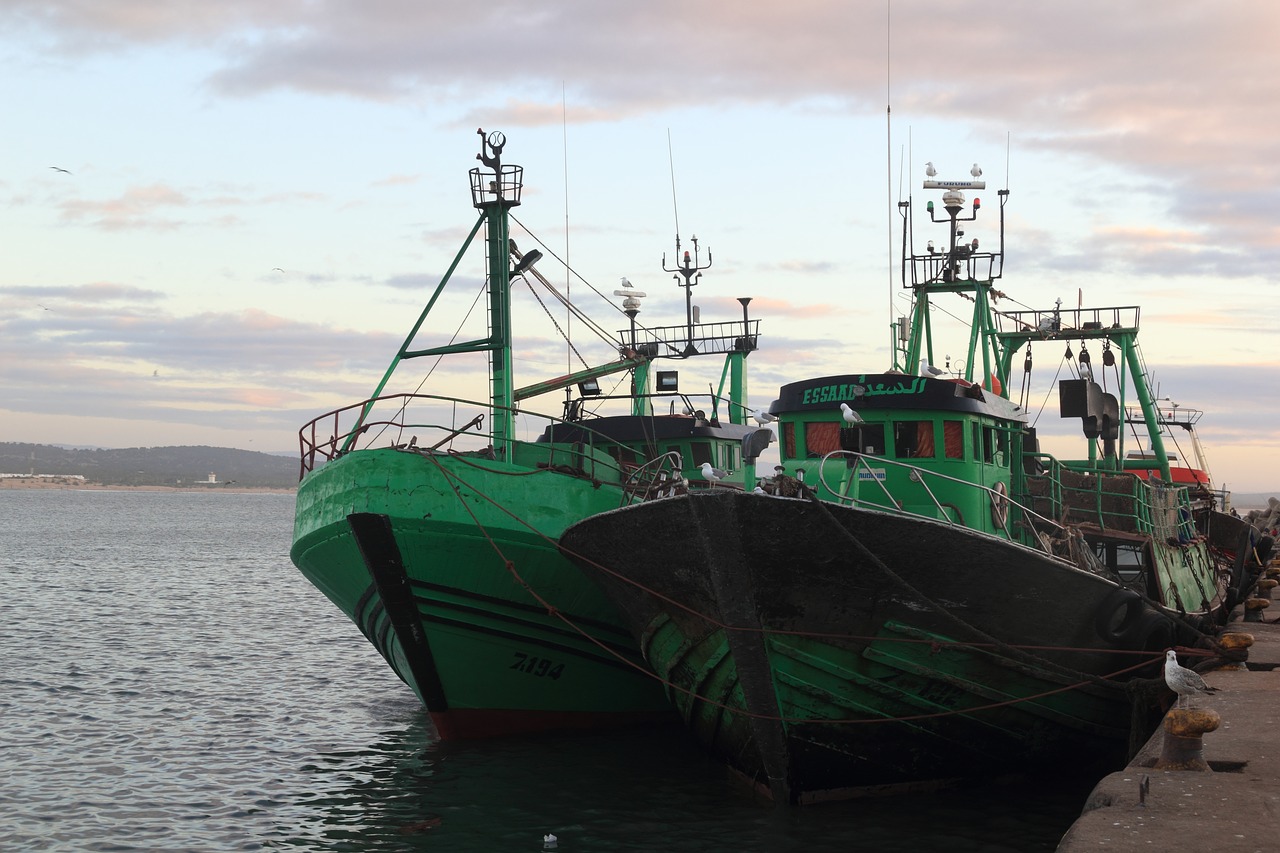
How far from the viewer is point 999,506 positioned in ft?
50.9

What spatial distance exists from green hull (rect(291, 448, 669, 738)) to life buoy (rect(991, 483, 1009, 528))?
15.8 ft

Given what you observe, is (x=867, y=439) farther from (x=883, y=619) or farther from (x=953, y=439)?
(x=883, y=619)

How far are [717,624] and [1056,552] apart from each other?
16.1 feet

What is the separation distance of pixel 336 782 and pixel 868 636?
7840 millimetres

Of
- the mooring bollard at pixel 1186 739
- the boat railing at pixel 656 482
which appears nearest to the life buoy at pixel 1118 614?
the mooring bollard at pixel 1186 739

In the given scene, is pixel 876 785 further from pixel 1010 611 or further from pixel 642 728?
pixel 642 728

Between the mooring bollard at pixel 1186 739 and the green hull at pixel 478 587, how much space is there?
24.7 ft

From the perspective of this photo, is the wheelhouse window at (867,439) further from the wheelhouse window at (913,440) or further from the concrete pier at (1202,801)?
the concrete pier at (1202,801)

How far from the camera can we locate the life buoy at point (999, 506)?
14.2 m

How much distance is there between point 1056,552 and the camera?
15305 millimetres

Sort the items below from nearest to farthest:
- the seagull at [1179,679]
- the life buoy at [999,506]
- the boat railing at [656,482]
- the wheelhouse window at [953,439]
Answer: the seagull at [1179,679], the life buoy at [999,506], the boat railing at [656,482], the wheelhouse window at [953,439]

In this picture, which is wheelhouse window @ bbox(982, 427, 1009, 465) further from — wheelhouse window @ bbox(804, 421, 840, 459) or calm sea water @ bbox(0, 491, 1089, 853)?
calm sea water @ bbox(0, 491, 1089, 853)

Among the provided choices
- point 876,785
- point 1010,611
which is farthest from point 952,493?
point 876,785

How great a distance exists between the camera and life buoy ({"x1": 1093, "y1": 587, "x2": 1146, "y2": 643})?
13.3m
